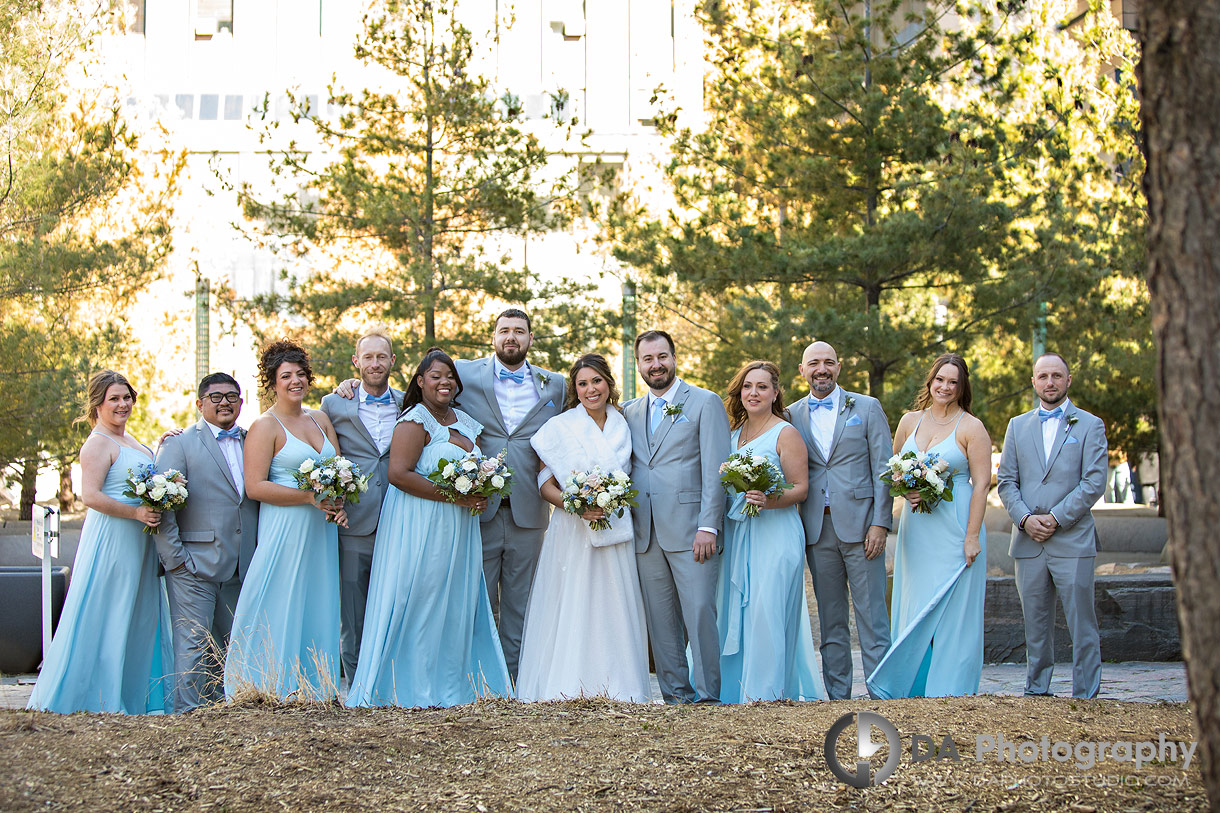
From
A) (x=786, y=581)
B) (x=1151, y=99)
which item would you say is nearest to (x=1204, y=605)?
(x=1151, y=99)

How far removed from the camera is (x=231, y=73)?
38.2 metres

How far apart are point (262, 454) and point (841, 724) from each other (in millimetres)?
3971

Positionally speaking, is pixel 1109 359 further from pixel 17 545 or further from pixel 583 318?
pixel 17 545

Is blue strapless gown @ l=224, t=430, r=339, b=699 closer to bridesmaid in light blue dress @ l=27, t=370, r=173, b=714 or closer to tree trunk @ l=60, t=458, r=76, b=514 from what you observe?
bridesmaid in light blue dress @ l=27, t=370, r=173, b=714

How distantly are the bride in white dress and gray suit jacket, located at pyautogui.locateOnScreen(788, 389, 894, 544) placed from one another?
1.17 m

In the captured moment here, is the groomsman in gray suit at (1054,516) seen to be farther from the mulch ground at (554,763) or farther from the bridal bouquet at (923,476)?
the mulch ground at (554,763)

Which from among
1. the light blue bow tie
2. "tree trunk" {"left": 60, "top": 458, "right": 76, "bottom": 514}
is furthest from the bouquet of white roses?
"tree trunk" {"left": 60, "top": 458, "right": 76, "bottom": 514}

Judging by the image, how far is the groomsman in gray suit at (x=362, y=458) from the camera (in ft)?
23.8

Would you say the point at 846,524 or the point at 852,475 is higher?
the point at 852,475

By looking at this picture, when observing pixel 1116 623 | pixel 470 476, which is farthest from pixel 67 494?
pixel 1116 623

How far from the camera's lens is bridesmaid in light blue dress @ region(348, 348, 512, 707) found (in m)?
6.67

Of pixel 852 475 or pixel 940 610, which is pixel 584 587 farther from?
pixel 940 610

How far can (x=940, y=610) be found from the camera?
6.96 m

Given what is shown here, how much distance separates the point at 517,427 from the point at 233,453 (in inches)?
68.0
